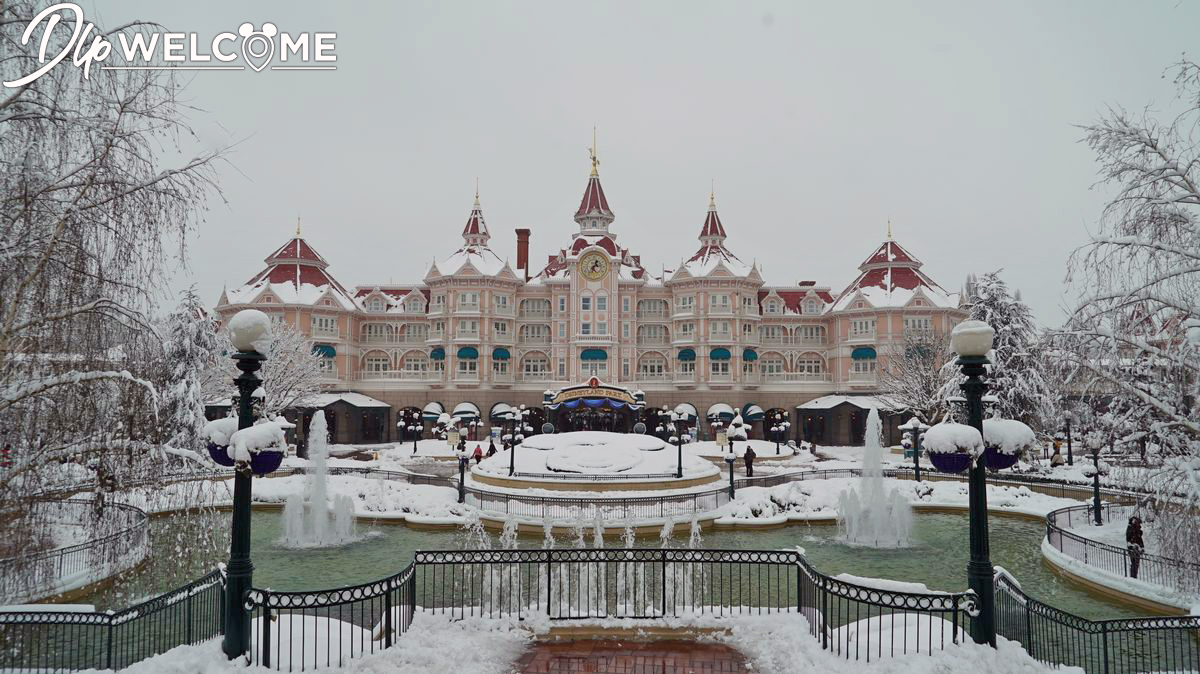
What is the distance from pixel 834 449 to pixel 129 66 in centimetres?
5037

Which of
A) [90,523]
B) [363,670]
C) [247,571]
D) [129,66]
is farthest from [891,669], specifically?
[129,66]

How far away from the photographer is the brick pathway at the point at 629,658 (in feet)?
30.5

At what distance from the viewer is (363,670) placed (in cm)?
876

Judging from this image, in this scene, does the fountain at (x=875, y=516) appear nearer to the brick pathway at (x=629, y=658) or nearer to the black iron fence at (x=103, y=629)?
the brick pathway at (x=629, y=658)

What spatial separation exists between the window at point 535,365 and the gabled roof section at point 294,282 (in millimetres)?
15821

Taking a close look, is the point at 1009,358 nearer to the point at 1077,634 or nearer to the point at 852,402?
the point at 852,402

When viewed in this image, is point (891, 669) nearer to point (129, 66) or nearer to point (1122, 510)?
point (129, 66)

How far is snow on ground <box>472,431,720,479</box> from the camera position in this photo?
26547mm

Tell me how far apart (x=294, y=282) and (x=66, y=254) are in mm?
53102

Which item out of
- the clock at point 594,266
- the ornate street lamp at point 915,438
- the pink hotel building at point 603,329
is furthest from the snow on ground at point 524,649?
the clock at point 594,266

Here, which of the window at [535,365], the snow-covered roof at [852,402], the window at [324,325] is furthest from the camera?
the window at [535,365]

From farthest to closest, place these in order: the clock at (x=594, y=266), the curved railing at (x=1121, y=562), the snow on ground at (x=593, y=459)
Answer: the clock at (x=594, y=266) → the snow on ground at (x=593, y=459) → the curved railing at (x=1121, y=562)

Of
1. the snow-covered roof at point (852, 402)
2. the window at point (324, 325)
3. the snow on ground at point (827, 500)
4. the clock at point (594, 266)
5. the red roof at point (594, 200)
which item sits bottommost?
the snow on ground at point (827, 500)

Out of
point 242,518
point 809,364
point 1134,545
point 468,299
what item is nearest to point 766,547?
point 1134,545
